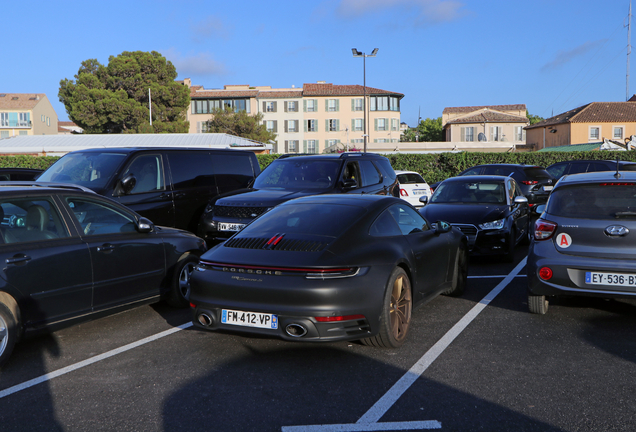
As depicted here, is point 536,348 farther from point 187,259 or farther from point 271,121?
point 271,121

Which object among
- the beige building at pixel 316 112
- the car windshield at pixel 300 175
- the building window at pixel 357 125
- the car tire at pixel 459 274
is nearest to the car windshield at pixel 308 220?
the car tire at pixel 459 274

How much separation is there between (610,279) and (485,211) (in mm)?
4529

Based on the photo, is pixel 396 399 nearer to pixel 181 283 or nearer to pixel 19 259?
pixel 19 259

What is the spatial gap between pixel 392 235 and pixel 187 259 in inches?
104

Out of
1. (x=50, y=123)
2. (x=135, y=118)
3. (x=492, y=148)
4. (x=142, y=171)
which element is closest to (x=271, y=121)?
(x=135, y=118)

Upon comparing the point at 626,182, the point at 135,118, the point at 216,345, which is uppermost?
the point at 135,118

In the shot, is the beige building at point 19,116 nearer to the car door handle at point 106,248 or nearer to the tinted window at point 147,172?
the tinted window at point 147,172

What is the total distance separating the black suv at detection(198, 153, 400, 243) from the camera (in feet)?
30.6

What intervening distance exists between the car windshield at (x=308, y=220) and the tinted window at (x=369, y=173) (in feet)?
18.3

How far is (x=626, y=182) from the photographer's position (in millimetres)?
5859

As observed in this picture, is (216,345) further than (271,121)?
No

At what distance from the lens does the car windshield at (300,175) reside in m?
10.6

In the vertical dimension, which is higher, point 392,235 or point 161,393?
point 392,235

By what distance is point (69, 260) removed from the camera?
5.23 meters
